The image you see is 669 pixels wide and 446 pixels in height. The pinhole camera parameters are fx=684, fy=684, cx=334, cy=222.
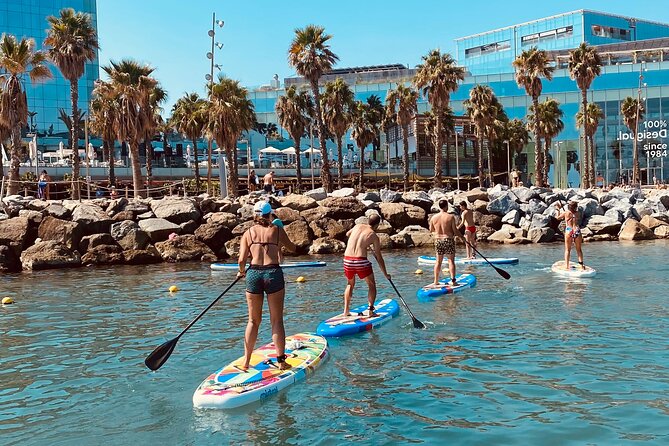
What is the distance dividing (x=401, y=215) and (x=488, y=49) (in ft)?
273

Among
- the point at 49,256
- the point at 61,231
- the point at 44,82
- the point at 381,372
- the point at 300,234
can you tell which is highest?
the point at 44,82

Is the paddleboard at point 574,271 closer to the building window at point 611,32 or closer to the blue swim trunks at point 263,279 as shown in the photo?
the blue swim trunks at point 263,279

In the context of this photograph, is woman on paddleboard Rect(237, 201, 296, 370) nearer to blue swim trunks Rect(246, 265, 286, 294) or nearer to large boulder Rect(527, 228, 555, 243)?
blue swim trunks Rect(246, 265, 286, 294)

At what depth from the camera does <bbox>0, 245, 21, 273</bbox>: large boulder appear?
926 inches

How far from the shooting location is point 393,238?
27.9 m

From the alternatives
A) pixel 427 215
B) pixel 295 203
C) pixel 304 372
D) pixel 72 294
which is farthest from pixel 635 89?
pixel 304 372

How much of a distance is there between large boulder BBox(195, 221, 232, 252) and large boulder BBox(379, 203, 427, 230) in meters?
7.59

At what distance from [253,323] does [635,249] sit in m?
21.1

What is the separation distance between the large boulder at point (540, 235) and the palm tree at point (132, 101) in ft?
63.1

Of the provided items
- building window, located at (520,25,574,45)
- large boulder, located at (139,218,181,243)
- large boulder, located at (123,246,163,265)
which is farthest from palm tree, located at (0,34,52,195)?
building window, located at (520,25,574,45)

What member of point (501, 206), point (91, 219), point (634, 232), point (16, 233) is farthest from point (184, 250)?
point (634, 232)

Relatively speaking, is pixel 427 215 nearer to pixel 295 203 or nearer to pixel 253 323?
pixel 295 203

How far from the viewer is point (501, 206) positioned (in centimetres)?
3281

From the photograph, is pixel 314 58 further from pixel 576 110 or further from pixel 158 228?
pixel 576 110
